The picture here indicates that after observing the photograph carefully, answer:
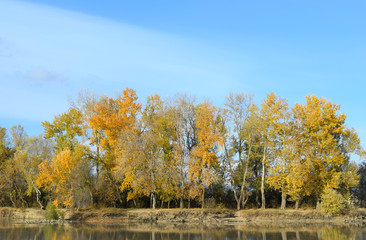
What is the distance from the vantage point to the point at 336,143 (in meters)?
43.5

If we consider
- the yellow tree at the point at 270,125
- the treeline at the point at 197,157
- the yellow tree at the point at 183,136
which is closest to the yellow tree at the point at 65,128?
the treeline at the point at 197,157

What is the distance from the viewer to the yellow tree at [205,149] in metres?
42.0

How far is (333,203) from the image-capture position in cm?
3844

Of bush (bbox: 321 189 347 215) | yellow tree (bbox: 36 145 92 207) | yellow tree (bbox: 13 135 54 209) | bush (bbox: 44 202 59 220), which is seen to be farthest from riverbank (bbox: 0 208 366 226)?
yellow tree (bbox: 13 135 54 209)

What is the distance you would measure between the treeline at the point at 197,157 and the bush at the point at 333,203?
1.64 meters

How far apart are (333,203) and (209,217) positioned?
42.7 ft

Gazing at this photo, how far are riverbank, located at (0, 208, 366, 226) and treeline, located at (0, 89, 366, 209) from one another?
1.77 meters

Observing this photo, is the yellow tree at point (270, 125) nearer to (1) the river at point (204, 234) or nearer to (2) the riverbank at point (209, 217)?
(2) the riverbank at point (209, 217)

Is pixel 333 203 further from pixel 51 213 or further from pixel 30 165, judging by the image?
pixel 30 165

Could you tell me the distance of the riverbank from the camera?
3897 cm

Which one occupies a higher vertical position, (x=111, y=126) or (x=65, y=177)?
(x=111, y=126)

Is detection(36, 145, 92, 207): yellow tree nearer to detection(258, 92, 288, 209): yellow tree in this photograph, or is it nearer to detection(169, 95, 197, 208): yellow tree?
detection(169, 95, 197, 208): yellow tree

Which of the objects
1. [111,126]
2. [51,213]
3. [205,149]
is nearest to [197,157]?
[205,149]

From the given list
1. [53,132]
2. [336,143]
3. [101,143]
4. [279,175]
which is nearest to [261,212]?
[279,175]
